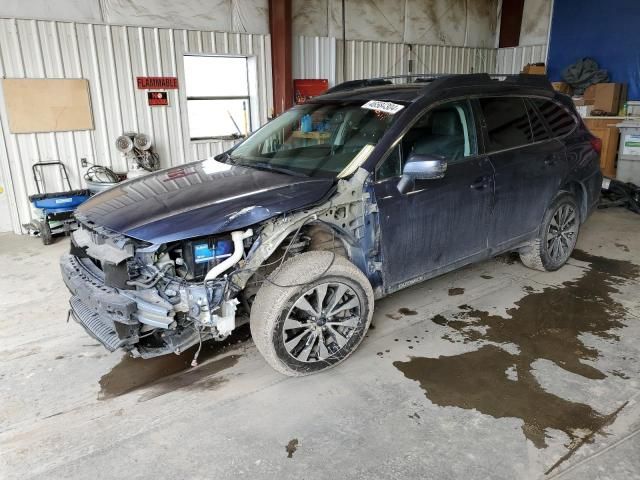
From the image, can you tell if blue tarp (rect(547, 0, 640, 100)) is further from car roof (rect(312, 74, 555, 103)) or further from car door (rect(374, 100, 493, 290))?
car door (rect(374, 100, 493, 290))

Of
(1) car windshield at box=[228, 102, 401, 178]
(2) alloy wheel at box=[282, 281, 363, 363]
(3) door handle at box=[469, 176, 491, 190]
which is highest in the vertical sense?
(1) car windshield at box=[228, 102, 401, 178]

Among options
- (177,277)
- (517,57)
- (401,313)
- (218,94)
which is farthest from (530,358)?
(517,57)

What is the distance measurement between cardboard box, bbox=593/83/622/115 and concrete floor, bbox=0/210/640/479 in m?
6.12

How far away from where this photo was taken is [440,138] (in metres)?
3.22

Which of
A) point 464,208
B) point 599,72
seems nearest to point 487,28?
point 599,72

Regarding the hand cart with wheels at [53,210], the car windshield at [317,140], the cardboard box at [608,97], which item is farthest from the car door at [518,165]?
the cardboard box at [608,97]

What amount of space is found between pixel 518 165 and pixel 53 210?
5024mm

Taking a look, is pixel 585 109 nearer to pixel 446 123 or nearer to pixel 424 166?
pixel 446 123

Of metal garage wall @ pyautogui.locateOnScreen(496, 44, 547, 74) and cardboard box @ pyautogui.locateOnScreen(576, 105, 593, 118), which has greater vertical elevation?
metal garage wall @ pyautogui.locateOnScreen(496, 44, 547, 74)

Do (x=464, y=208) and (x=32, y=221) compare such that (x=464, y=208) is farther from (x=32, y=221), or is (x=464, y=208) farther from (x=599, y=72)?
(x=599, y=72)

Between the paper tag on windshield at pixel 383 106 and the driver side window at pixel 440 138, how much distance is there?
0.15 m

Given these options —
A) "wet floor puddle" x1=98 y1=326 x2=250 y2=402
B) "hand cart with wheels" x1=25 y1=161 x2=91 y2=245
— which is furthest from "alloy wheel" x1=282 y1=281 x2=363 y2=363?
"hand cart with wheels" x1=25 y1=161 x2=91 y2=245

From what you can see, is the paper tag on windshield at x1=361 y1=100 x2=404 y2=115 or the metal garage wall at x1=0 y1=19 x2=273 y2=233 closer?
the paper tag on windshield at x1=361 y1=100 x2=404 y2=115

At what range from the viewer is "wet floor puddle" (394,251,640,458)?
2441 millimetres
